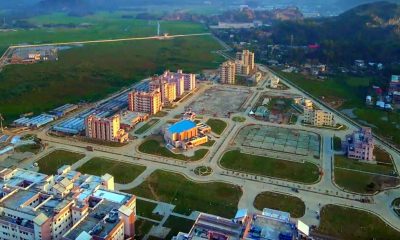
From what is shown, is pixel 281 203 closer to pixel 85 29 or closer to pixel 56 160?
pixel 56 160

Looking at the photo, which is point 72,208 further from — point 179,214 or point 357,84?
point 357,84

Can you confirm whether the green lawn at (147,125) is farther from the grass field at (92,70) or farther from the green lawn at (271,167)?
the grass field at (92,70)

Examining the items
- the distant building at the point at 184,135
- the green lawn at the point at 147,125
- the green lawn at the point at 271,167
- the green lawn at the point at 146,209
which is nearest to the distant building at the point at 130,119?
the green lawn at the point at 147,125

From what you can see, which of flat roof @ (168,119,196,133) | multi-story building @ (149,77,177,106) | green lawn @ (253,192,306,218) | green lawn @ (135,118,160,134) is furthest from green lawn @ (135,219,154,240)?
multi-story building @ (149,77,177,106)

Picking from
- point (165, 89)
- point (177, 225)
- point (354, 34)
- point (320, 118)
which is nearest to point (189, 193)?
point (177, 225)

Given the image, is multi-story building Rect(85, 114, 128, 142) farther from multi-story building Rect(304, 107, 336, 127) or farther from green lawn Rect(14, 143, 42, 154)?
multi-story building Rect(304, 107, 336, 127)

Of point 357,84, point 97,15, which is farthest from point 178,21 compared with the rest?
point 357,84
